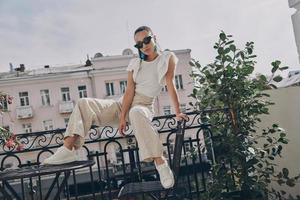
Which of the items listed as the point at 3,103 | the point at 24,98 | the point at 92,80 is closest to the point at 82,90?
the point at 92,80

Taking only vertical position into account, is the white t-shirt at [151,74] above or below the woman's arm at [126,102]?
above

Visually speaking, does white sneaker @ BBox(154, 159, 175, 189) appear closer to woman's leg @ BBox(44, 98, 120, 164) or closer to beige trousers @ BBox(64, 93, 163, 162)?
beige trousers @ BBox(64, 93, 163, 162)

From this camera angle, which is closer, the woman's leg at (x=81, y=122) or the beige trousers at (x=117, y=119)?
the beige trousers at (x=117, y=119)

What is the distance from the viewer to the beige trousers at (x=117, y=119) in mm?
2086

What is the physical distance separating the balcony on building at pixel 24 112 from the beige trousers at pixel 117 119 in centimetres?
2431

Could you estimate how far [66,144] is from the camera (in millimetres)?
2250

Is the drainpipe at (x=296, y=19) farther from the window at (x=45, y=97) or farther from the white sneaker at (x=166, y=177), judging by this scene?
the window at (x=45, y=97)

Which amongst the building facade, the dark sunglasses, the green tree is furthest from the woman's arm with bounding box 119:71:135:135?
the building facade

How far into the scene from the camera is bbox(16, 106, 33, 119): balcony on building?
24.9 meters

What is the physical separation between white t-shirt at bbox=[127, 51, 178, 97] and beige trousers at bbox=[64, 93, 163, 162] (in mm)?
60

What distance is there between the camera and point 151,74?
2416mm

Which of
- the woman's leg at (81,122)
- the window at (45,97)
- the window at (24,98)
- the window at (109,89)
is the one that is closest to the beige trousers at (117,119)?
the woman's leg at (81,122)

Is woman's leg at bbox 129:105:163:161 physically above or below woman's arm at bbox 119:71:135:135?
below

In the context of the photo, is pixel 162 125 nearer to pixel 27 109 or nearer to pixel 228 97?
pixel 228 97
